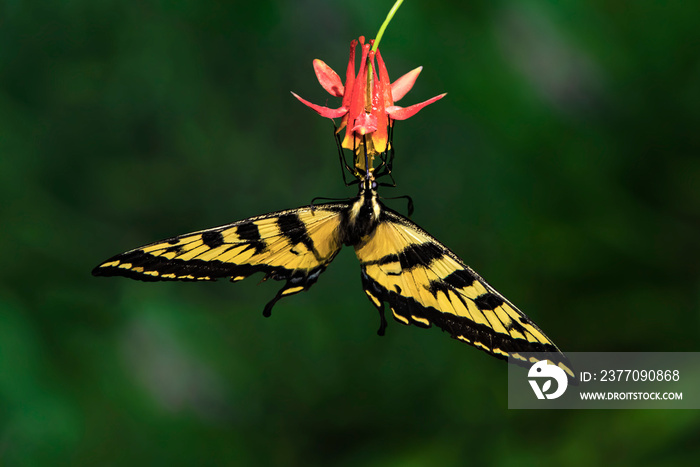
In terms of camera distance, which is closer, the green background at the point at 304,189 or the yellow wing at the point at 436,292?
the yellow wing at the point at 436,292

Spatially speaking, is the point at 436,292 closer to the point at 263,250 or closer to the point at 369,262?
the point at 369,262

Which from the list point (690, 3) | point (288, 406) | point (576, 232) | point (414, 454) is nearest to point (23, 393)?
point (288, 406)

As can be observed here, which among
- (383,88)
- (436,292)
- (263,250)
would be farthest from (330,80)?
(436,292)

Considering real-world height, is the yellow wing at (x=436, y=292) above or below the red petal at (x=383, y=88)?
below

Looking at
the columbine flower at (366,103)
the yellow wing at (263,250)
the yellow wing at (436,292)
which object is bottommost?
the yellow wing at (436,292)

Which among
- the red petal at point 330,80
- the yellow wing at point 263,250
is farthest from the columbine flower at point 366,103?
the yellow wing at point 263,250

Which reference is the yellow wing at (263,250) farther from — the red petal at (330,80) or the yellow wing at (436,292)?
the red petal at (330,80)

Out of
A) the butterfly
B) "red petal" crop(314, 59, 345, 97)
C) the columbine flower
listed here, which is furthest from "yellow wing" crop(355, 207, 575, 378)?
"red petal" crop(314, 59, 345, 97)
